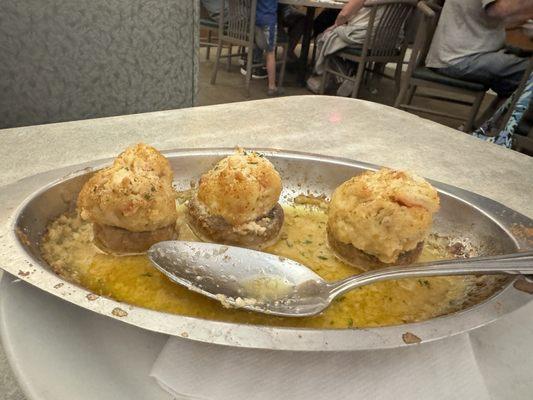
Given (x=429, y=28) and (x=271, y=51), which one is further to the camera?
(x=271, y=51)

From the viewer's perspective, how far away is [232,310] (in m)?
0.65

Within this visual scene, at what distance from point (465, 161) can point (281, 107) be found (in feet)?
2.20

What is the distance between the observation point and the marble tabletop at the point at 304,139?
1.15 metres

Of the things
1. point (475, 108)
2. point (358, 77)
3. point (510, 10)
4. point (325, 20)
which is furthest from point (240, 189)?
point (325, 20)

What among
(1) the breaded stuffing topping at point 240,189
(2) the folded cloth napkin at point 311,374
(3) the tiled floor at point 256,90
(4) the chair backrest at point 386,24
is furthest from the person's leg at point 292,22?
(2) the folded cloth napkin at point 311,374

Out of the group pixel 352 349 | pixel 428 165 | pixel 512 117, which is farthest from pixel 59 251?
pixel 512 117

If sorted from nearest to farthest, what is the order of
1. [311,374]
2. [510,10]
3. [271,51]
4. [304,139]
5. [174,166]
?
[311,374] → [174,166] → [304,139] → [510,10] → [271,51]

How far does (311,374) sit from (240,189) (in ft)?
1.11

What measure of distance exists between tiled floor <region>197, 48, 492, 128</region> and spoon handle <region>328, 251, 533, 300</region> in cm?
368

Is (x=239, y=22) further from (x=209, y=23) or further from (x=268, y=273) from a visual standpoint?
(x=268, y=273)

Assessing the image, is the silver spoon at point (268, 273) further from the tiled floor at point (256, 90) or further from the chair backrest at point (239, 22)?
the chair backrest at point (239, 22)

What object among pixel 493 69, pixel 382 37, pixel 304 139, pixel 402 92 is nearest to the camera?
pixel 304 139

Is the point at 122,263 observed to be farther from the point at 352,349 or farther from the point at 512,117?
the point at 512,117

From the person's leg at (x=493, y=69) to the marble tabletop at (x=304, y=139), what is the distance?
5.84 feet
